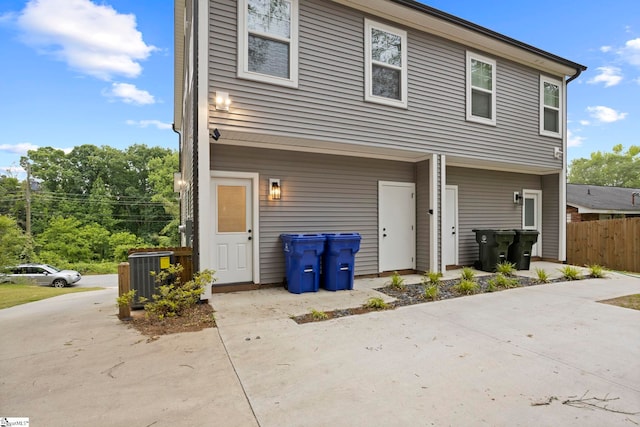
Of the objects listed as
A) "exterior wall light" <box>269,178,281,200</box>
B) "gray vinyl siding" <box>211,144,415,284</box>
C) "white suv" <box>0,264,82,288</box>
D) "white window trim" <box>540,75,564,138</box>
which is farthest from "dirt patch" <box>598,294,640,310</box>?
"white suv" <box>0,264,82,288</box>

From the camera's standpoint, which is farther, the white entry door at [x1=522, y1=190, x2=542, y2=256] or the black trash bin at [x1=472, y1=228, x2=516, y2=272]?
the white entry door at [x1=522, y1=190, x2=542, y2=256]

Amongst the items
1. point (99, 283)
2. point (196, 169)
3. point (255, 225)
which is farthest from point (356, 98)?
point (99, 283)

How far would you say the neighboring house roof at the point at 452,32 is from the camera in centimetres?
605

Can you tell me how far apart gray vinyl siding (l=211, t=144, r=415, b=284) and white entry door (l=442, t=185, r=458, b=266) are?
56.3 inches

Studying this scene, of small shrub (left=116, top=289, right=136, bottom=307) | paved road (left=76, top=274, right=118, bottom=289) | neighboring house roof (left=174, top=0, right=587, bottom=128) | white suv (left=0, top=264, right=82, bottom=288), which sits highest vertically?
neighboring house roof (left=174, top=0, right=587, bottom=128)

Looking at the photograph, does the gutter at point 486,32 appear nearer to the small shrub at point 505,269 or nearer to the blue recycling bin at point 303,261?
the blue recycling bin at point 303,261

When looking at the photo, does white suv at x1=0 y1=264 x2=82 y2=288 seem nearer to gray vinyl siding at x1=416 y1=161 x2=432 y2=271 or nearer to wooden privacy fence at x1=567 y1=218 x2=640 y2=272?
gray vinyl siding at x1=416 y1=161 x2=432 y2=271

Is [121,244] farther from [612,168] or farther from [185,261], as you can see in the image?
[612,168]

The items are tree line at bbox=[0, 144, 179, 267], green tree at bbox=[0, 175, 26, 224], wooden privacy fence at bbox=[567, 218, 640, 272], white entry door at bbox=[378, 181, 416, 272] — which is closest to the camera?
white entry door at bbox=[378, 181, 416, 272]

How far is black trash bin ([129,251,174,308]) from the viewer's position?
14.5ft

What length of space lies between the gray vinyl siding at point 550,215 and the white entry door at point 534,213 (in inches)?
4.0

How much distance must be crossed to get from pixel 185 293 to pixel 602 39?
21.5 metres

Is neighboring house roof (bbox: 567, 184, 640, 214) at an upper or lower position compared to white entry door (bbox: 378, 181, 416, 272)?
upper

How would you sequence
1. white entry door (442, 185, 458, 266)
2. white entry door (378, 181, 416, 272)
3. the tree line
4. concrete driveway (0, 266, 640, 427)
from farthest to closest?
the tree line, white entry door (442, 185, 458, 266), white entry door (378, 181, 416, 272), concrete driveway (0, 266, 640, 427)
